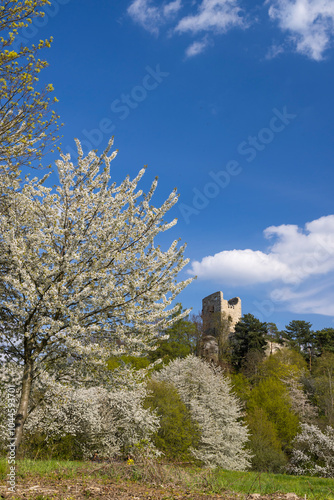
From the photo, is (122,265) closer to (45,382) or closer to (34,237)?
(34,237)

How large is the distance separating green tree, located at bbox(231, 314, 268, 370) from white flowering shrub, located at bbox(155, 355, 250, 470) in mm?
22269

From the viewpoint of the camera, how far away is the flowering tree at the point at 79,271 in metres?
9.56

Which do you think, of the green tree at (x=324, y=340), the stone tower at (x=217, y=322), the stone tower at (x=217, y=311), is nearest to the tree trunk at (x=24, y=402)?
the stone tower at (x=217, y=322)

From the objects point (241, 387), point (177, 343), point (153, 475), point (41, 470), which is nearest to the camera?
point (153, 475)

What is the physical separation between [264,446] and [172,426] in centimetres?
1155

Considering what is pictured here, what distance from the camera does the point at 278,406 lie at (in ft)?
126

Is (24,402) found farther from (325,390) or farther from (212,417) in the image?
(325,390)

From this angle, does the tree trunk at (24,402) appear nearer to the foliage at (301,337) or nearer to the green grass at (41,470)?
the green grass at (41,470)

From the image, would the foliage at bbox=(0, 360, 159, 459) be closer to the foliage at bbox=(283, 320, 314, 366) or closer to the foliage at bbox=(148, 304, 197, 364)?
the foliage at bbox=(148, 304, 197, 364)

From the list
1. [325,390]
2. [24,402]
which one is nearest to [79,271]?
[24,402]

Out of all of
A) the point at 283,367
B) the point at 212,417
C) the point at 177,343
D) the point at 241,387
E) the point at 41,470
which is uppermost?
the point at 177,343

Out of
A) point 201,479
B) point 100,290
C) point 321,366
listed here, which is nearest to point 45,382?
point 100,290

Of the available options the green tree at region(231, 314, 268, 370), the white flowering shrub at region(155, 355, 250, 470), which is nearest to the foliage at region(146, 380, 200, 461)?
the white flowering shrub at region(155, 355, 250, 470)

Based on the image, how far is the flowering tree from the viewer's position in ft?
31.4
